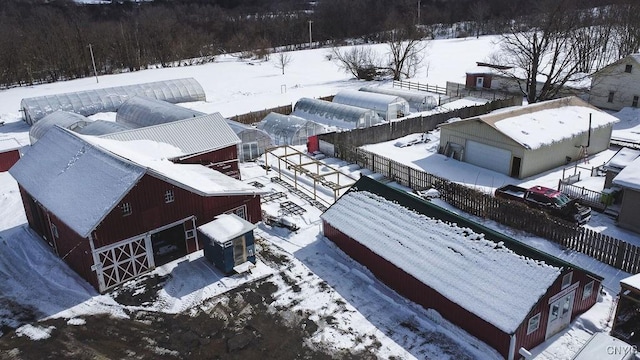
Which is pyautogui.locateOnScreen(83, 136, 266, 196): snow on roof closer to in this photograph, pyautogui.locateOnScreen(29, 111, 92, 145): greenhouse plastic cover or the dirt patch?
the dirt patch

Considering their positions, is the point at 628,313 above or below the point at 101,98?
below

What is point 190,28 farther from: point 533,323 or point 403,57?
point 533,323

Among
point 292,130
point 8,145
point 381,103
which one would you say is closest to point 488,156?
point 292,130

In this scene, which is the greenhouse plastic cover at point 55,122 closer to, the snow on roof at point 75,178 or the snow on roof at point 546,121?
the snow on roof at point 75,178

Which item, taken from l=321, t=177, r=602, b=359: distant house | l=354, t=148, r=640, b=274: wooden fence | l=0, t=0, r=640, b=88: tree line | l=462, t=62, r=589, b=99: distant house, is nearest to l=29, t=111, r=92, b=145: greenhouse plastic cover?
l=354, t=148, r=640, b=274: wooden fence

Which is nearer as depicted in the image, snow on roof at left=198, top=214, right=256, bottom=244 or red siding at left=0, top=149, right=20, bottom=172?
snow on roof at left=198, top=214, right=256, bottom=244

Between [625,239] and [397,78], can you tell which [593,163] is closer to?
[625,239]
